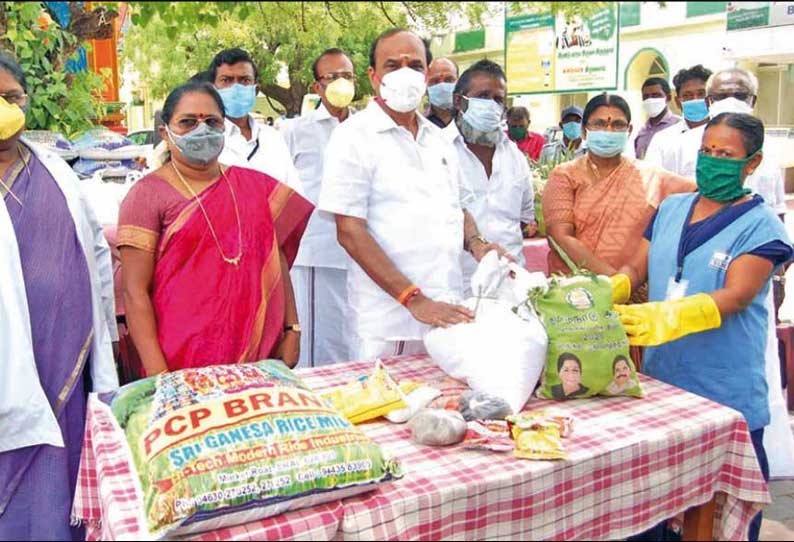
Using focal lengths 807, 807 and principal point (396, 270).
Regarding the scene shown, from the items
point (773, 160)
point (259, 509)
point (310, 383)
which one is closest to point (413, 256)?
point (310, 383)

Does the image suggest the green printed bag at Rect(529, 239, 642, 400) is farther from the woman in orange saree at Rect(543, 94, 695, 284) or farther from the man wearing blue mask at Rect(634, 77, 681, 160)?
the man wearing blue mask at Rect(634, 77, 681, 160)

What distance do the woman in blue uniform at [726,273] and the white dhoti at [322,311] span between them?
1899mm

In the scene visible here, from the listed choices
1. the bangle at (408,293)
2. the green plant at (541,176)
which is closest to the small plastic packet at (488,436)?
the bangle at (408,293)

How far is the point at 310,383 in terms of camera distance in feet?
8.04

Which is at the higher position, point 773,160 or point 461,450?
point 773,160

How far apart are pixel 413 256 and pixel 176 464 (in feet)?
4.82

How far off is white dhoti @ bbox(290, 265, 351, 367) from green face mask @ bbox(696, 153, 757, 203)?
6.66 ft

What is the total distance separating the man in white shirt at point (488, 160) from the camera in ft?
11.6

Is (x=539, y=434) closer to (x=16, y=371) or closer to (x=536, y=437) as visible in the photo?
(x=536, y=437)

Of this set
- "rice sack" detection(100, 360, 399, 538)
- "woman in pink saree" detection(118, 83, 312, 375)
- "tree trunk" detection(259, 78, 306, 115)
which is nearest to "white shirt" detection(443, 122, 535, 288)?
"woman in pink saree" detection(118, 83, 312, 375)

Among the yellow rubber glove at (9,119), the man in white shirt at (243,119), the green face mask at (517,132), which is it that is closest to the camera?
the yellow rubber glove at (9,119)

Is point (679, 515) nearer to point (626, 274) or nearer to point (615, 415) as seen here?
point (615, 415)

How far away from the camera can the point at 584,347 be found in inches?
89.3

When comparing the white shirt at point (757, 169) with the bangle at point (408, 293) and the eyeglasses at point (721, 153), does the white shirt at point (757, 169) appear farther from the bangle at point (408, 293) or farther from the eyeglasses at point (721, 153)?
the bangle at point (408, 293)
